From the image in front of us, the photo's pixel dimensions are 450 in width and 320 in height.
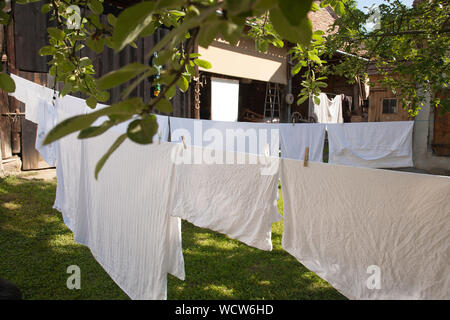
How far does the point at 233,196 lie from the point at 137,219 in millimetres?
701

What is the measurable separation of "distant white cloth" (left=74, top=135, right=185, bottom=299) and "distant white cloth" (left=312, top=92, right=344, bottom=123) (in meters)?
6.50

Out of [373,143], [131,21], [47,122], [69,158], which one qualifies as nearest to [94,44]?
[131,21]

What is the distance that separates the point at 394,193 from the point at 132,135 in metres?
1.38

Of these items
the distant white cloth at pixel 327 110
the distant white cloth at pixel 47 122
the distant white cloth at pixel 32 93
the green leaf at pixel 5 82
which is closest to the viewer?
the green leaf at pixel 5 82

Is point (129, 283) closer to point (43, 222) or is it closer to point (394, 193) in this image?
point (394, 193)

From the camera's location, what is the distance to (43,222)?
3920 mm

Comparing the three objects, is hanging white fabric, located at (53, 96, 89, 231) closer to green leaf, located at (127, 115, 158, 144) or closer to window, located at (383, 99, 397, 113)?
green leaf, located at (127, 115, 158, 144)

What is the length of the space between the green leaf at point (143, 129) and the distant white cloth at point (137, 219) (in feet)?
5.58

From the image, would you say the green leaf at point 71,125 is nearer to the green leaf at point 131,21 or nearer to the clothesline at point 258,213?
the green leaf at point 131,21

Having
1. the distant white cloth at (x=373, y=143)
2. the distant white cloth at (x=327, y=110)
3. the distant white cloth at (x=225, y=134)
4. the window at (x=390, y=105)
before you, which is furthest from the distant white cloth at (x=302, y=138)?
the window at (x=390, y=105)

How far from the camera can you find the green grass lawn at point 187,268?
251 centimetres

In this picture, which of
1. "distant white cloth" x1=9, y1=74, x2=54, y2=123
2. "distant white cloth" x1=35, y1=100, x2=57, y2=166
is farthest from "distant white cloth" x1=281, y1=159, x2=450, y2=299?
"distant white cloth" x1=9, y1=74, x2=54, y2=123

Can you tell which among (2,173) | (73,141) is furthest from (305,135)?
(2,173)

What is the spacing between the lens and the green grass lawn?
2506 mm
